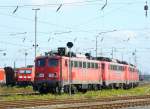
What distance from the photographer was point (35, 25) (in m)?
71.2

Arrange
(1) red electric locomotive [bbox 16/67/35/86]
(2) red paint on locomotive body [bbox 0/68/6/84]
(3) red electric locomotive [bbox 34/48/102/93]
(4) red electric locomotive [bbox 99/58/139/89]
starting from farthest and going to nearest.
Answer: (2) red paint on locomotive body [bbox 0/68/6/84] → (1) red electric locomotive [bbox 16/67/35/86] → (4) red electric locomotive [bbox 99/58/139/89] → (3) red electric locomotive [bbox 34/48/102/93]

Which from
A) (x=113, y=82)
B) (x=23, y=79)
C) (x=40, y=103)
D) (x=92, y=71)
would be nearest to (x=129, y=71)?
(x=113, y=82)

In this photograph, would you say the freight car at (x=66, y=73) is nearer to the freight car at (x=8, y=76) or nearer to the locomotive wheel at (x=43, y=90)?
the locomotive wheel at (x=43, y=90)

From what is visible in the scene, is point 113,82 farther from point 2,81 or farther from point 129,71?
point 2,81

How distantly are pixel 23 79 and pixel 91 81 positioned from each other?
2299 centimetres

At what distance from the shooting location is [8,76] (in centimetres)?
7188

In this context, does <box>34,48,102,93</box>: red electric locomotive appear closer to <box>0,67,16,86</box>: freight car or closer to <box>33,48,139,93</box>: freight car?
<box>33,48,139,93</box>: freight car

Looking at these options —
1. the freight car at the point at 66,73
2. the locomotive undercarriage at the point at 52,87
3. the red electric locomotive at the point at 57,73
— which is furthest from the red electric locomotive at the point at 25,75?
the locomotive undercarriage at the point at 52,87

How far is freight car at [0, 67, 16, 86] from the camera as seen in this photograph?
234 ft

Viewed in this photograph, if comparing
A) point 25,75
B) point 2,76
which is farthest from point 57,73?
point 2,76

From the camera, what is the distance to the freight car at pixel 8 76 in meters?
71.4

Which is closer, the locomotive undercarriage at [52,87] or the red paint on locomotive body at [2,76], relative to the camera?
the locomotive undercarriage at [52,87]

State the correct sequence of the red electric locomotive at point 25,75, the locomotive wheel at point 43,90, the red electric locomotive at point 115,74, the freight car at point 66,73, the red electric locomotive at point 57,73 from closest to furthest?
the red electric locomotive at point 57,73
the freight car at point 66,73
the locomotive wheel at point 43,90
the red electric locomotive at point 115,74
the red electric locomotive at point 25,75

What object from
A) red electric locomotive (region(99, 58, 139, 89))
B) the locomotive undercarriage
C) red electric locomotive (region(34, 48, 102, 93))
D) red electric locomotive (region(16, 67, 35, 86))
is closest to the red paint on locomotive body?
red electric locomotive (region(16, 67, 35, 86))
